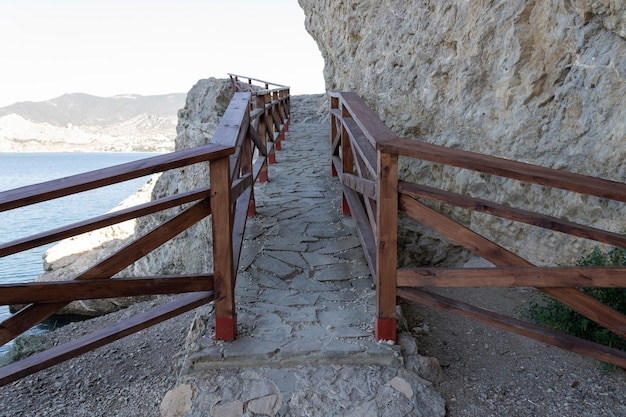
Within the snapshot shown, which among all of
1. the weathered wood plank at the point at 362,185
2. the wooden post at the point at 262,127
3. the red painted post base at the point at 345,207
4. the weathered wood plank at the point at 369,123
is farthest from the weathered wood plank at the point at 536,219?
the wooden post at the point at 262,127

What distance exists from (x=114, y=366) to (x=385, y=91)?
3858 mm

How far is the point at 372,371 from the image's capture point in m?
2.58

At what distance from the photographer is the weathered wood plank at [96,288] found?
2.10m

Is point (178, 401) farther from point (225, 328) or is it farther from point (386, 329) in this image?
point (386, 329)

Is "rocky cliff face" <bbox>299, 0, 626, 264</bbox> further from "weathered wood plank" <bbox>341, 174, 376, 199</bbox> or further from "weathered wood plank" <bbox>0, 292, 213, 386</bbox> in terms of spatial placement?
"weathered wood plank" <bbox>0, 292, 213, 386</bbox>

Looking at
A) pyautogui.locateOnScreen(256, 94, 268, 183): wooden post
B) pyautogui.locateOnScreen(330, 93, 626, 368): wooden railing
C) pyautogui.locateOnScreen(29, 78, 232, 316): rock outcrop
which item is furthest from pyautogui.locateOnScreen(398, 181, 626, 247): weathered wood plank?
pyautogui.locateOnScreen(29, 78, 232, 316): rock outcrop

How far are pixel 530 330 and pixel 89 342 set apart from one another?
212 cm

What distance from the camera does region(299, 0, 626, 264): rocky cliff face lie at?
327 cm

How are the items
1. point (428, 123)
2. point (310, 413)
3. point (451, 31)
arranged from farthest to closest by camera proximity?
point (428, 123)
point (451, 31)
point (310, 413)

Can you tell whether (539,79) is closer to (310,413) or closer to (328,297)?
(328,297)

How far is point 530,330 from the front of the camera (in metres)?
2.49

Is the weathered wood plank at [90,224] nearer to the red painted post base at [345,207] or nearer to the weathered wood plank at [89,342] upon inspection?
the weathered wood plank at [89,342]

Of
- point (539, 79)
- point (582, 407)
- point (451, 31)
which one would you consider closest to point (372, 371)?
point (582, 407)

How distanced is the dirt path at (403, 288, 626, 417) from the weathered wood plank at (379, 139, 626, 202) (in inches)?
44.3
